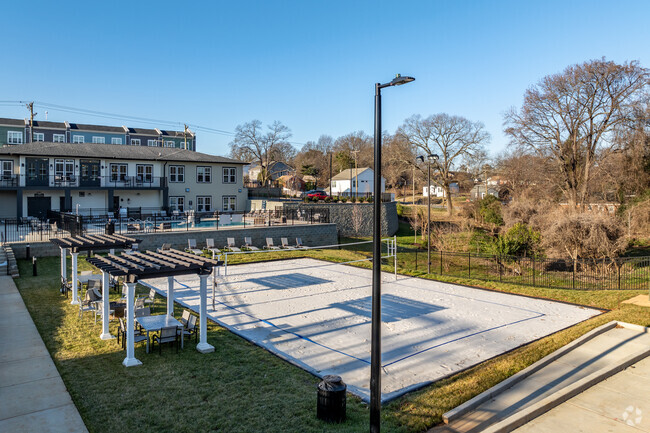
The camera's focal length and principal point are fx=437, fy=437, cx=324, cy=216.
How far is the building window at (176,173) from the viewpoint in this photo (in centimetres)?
4209

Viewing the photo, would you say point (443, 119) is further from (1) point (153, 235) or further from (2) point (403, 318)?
(2) point (403, 318)

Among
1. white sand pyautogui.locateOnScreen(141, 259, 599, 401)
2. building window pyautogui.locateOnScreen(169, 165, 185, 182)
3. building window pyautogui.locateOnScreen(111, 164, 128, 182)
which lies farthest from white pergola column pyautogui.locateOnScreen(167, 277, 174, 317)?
building window pyautogui.locateOnScreen(169, 165, 185, 182)

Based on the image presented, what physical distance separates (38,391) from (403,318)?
9686 mm

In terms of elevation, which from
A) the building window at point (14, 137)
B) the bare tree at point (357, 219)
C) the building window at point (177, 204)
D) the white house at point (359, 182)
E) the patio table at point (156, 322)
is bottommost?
the patio table at point (156, 322)

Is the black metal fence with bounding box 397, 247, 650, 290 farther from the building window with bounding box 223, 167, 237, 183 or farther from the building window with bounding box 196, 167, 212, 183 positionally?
the building window with bounding box 196, 167, 212, 183

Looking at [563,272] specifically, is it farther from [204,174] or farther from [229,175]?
[204,174]

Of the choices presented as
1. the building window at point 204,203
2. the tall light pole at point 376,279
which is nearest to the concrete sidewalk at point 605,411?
the tall light pole at point 376,279

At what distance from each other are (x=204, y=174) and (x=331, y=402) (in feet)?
131

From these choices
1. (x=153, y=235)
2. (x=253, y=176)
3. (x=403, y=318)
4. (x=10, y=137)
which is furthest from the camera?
(x=253, y=176)

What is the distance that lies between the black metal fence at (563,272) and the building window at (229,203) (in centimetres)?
2241

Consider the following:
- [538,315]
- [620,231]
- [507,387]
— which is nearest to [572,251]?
[620,231]

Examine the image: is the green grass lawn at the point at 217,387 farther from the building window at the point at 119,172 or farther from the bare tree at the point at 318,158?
the bare tree at the point at 318,158

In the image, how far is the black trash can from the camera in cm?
712

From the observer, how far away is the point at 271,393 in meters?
8.20
